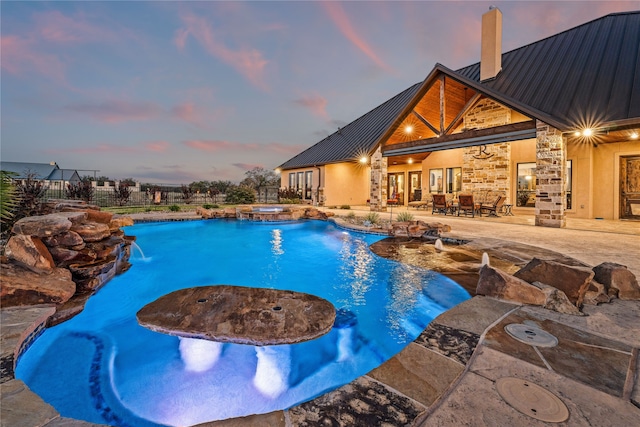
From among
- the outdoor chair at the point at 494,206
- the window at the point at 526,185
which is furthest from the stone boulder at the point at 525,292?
the window at the point at 526,185

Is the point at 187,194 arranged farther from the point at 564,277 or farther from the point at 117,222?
the point at 564,277

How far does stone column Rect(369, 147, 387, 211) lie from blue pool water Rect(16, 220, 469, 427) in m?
8.79

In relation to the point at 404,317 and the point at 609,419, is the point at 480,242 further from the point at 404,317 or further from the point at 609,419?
the point at 609,419

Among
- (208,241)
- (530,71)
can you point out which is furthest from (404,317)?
(530,71)

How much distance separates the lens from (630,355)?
6.56ft

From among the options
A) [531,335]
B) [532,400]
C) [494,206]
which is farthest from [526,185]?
[532,400]

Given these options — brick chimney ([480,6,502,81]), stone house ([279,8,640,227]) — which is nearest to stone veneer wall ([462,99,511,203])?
stone house ([279,8,640,227])

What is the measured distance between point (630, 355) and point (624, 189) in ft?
44.4

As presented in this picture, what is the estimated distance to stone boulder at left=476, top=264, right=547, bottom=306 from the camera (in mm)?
2999

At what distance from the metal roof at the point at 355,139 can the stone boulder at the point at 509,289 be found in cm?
1178

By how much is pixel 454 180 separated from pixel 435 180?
3.96 ft

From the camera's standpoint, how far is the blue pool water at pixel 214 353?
2.44m

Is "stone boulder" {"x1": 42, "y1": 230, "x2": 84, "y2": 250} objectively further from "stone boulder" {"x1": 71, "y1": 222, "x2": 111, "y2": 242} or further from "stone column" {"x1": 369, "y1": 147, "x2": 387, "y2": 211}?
"stone column" {"x1": 369, "y1": 147, "x2": 387, "y2": 211}

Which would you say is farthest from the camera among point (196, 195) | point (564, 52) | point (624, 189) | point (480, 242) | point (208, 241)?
point (196, 195)
